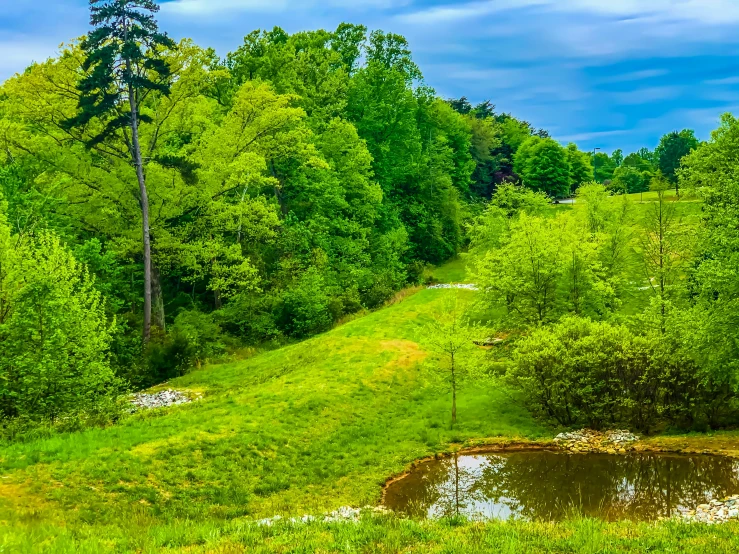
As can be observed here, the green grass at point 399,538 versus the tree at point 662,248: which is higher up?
the tree at point 662,248

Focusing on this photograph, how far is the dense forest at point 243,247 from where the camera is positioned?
1792 centimetres

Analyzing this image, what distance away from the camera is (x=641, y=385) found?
20.2 m

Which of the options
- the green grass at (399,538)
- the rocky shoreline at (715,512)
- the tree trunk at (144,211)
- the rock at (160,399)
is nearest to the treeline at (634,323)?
the rocky shoreline at (715,512)

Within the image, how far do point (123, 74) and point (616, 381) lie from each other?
28185mm

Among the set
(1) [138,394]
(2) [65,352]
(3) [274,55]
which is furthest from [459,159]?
(2) [65,352]

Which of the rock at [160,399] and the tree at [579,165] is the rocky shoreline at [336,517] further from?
the tree at [579,165]

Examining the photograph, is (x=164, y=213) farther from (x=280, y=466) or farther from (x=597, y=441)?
(x=597, y=441)

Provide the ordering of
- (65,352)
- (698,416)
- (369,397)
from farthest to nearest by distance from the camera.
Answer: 1. (369,397)
2. (698,416)
3. (65,352)

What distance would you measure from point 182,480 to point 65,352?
6174mm

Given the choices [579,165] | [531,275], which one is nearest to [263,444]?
[531,275]

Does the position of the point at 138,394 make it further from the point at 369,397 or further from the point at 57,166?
the point at 57,166

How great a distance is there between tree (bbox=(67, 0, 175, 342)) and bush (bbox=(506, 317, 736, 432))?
68.7ft

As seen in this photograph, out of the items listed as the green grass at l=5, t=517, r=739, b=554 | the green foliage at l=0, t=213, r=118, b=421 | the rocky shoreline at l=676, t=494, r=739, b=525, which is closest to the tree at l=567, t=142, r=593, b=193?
the rocky shoreline at l=676, t=494, r=739, b=525

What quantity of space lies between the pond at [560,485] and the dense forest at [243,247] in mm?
3574
